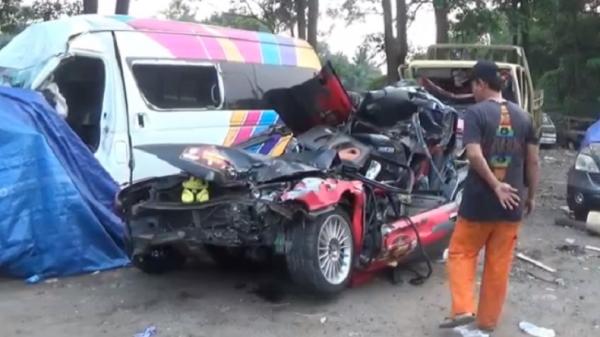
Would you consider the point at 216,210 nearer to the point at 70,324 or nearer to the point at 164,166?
the point at 70,324

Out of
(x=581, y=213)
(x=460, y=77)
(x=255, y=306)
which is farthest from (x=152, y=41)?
(x=581, y=213)

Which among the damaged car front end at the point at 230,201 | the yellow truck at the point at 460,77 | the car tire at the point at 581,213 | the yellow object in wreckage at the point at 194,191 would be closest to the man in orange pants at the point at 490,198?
the damaged car front end at the point at 230,201

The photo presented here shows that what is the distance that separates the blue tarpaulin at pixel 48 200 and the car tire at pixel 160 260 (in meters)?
0.43

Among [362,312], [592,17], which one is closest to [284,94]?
[362,312]

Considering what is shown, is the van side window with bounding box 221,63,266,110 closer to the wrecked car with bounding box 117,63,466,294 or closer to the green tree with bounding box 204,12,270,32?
the wrecked car with bounding box 117,63,466,294

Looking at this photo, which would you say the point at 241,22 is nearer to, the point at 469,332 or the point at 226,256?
the point at 226,256

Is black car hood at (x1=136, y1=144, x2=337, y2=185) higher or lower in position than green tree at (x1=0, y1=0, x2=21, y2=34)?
lower

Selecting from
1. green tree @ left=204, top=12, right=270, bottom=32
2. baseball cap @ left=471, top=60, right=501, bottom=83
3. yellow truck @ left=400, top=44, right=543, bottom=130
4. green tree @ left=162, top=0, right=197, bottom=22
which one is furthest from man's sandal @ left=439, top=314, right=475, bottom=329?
green tree @ left=162, top=0, right=197, bottom=22

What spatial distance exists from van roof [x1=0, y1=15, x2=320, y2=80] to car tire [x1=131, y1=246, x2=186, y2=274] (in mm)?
2207

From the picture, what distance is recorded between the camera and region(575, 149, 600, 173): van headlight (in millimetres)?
9352

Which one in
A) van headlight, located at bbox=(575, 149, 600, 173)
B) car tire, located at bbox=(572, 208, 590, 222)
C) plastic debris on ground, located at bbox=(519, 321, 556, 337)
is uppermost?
van headlight, located at bbox=(575, 149, 600, 173)

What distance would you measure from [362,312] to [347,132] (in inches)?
72.8

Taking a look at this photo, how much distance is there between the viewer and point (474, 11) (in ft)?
55.9

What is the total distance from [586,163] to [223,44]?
442 cm
